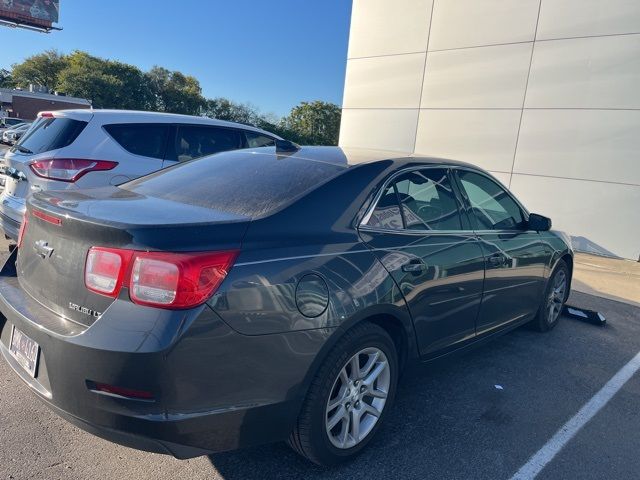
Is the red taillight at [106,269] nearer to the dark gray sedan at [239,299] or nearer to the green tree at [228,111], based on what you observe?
the dark gray sedan at [239,299]

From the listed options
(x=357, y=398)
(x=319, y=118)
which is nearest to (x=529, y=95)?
(x=357, y=398)

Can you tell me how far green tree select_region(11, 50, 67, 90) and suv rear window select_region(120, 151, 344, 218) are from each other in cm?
6978

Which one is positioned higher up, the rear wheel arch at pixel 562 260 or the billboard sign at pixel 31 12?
the billboard sign at pixel 31 12

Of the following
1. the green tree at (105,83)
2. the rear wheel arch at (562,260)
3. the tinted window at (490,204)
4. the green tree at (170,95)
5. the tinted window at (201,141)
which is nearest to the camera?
the tinted window at (490,204)

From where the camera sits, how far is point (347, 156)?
311cm

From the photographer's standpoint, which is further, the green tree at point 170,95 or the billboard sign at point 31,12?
the green tree at point 170,95

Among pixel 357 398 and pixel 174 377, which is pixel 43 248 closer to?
pixel 174 377

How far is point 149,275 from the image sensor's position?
195cm

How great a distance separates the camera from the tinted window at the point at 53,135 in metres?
4.90

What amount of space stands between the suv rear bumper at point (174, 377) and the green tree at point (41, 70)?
2789 inches

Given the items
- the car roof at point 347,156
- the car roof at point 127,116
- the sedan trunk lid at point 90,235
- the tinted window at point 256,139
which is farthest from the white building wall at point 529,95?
the sedan trunk lid at point 90,235

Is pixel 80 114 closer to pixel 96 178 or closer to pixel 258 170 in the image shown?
pixel 96 178

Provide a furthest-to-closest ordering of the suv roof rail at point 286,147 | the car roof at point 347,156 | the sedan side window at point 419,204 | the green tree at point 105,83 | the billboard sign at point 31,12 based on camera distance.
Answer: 1. the billboard sign at point 31,12
2. the green tree at point 105,83
3. the suv roof rail at point 286,147
4. the car roof at point 347,156
5. the sedan side window at point 419,204

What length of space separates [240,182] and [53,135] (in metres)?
3.26
